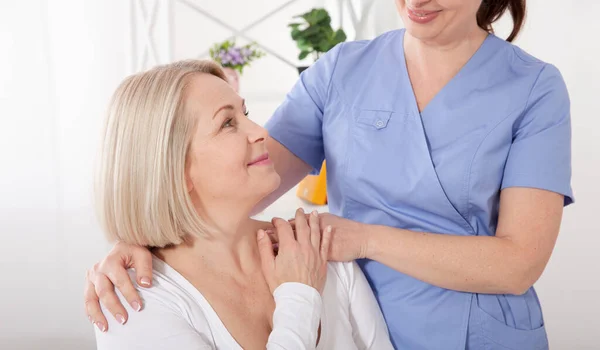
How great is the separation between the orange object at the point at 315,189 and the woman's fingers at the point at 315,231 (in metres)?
1.82

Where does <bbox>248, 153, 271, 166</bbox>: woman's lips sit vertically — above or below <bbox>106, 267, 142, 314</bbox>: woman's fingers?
above

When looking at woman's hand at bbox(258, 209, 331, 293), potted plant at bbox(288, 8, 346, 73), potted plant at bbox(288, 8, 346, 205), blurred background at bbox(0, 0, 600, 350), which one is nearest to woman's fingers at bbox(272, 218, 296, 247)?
woman's hand at bbox(258, 209, 331, 293)

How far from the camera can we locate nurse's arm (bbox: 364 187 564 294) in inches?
52.6

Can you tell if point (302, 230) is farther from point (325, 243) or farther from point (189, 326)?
Answer: point (189, 326)

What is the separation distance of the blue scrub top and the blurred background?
161 centimetres

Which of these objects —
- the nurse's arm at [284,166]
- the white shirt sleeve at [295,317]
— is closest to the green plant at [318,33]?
the nurse's arm at [284,166]

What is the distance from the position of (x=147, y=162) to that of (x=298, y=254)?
33cm

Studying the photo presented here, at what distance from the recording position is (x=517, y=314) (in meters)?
1.43

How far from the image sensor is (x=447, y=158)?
142 cm

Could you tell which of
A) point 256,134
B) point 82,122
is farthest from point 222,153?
point 82,122

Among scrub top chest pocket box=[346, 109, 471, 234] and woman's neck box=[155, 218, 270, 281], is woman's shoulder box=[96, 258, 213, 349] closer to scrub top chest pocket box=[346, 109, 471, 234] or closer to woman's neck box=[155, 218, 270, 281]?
woman's neck box=[155, 218, 270, 281]

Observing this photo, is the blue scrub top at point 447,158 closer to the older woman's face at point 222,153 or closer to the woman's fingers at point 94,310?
the older woman's face at point 222,153

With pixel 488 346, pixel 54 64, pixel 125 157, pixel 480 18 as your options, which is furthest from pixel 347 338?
pixel 54 64

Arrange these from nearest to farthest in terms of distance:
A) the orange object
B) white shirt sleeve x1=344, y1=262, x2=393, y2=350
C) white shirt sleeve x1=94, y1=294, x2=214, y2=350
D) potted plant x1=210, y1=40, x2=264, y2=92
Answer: white shirt sleeve x1=94, y1=294, x2=214, y2=350, white shirt sleeve x1=344, y1=262, x2=393, y2=350, the orange object, potted plant x1=210, y1=40, x2=264, y2=92
